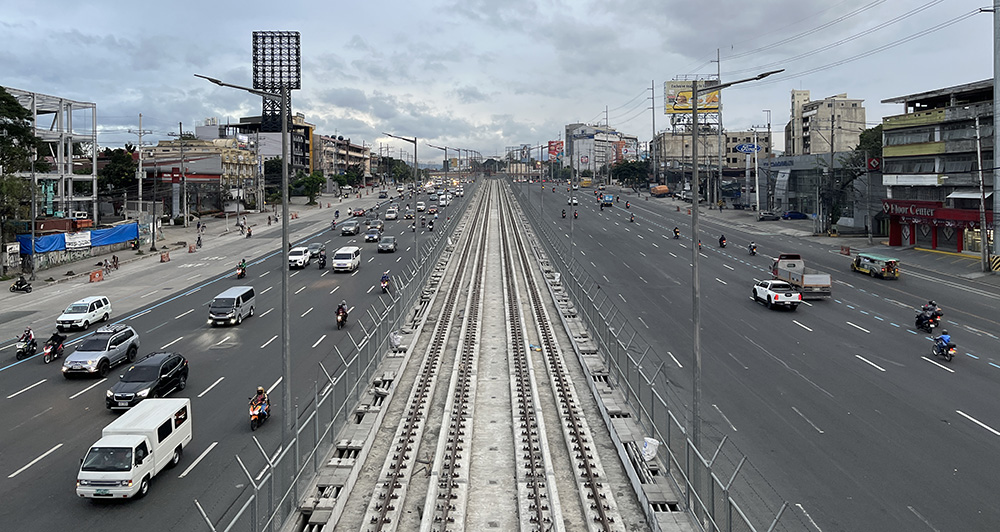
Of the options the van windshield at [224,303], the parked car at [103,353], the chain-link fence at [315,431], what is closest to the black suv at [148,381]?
the parked car at [103,353]

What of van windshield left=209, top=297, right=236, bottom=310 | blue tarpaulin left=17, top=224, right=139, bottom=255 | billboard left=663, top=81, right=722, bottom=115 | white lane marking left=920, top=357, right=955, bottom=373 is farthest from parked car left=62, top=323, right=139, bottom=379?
billboard left=663, top=81, right=722, bottom=115

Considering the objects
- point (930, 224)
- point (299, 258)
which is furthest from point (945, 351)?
point (299, 258)

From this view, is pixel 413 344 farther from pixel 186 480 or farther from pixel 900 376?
pixel 900 376

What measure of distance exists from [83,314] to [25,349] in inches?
239

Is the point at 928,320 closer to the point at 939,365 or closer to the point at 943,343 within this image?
the point at 943,343

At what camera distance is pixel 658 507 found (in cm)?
1541

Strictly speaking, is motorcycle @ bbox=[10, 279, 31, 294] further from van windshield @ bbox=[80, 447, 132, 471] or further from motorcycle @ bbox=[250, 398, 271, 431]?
van windshield @ bbox=[80, 447, 132, 471]

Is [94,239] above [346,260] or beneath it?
above

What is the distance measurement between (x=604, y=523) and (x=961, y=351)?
976 inches

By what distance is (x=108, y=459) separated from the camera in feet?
53.6

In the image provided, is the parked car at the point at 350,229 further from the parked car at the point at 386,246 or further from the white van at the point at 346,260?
the white van at the point at 346,260

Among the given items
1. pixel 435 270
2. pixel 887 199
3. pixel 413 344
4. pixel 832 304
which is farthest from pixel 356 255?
pixel 887 199

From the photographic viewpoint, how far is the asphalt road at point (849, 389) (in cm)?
1673

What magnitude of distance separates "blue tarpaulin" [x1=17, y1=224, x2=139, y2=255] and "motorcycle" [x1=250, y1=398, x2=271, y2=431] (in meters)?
45.8
